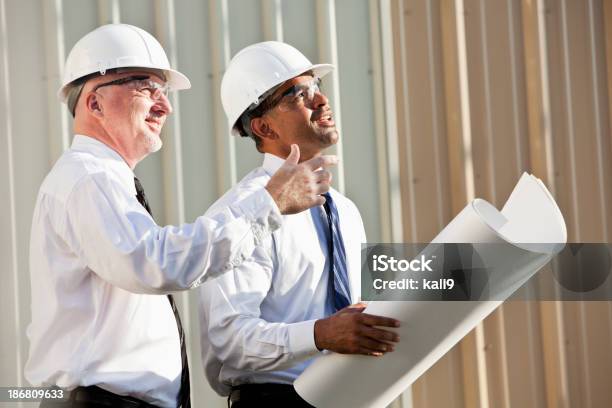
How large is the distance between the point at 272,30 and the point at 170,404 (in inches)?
75.6

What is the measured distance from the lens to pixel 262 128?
357 centimetres

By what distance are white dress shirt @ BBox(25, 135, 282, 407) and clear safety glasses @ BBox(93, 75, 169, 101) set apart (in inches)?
7.7

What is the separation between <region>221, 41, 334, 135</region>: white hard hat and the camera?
3.46 m

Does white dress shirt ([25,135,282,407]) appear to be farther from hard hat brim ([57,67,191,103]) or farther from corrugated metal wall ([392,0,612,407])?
corrugated metal wall ([392,0,612,407])

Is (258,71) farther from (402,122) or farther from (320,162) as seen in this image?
(402,122)

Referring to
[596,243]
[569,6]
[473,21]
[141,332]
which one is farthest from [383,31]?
[141,332]

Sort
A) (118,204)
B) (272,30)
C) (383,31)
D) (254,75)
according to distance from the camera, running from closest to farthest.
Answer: (118,204), (254,75), (272,30), (383,31)

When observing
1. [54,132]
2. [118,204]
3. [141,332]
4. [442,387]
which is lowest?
[442,387]

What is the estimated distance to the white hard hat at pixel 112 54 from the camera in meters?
3.08

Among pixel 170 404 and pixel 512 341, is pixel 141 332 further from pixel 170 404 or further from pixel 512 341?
pixel 512 341

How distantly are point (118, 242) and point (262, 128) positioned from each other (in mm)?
1018

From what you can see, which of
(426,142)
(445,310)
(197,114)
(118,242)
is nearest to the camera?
(118,242)

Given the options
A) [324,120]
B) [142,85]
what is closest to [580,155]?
[324,120]

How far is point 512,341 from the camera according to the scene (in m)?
4.82
